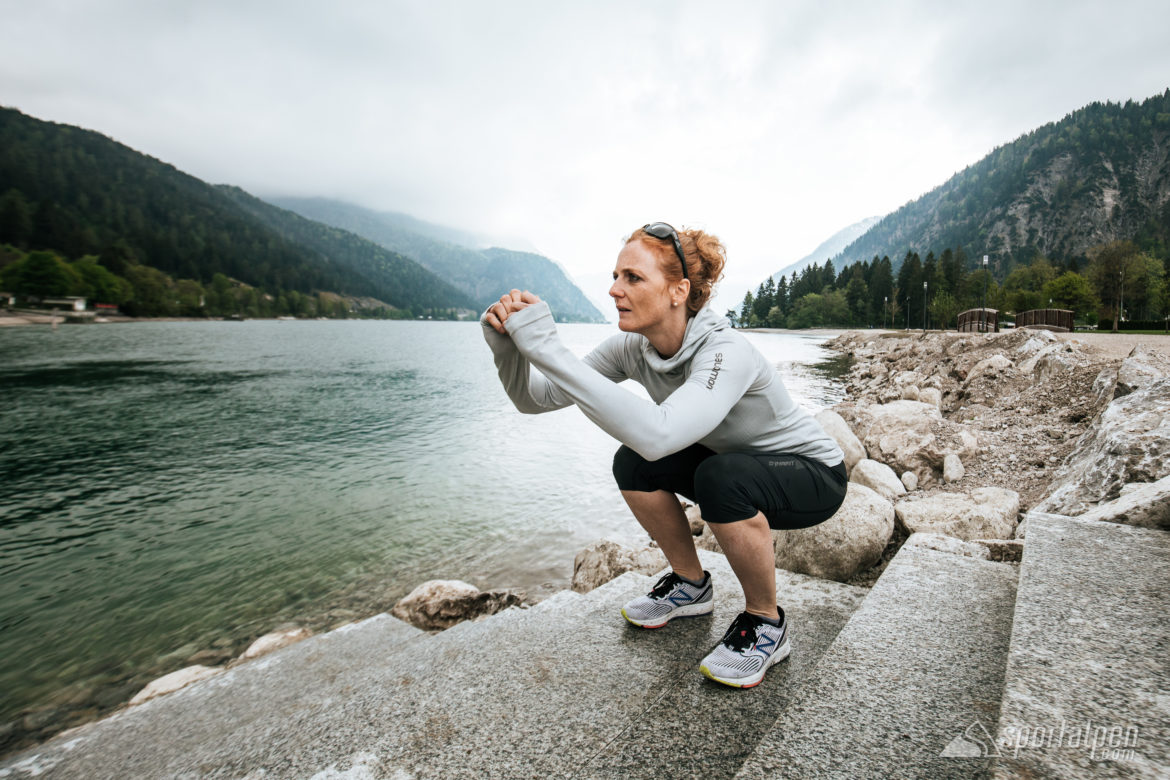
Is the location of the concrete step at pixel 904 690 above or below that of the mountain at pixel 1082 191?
below

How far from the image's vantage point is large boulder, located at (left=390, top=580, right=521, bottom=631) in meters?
4.27

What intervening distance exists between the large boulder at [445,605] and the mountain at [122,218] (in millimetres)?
141126

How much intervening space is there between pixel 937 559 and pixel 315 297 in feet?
562

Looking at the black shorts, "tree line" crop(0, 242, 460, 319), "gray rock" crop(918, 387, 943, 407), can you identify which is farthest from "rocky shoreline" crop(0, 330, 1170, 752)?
"tree line" crop(0, 242, 460, 319)

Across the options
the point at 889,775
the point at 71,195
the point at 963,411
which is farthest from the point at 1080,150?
the point at 71,195

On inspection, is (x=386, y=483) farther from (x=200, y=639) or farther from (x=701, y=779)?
(x=701, y=779)

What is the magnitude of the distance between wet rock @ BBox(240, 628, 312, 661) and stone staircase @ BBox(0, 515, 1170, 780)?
1.33 meters

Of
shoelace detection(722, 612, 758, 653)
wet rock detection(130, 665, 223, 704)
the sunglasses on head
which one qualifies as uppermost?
the sunglasses on head

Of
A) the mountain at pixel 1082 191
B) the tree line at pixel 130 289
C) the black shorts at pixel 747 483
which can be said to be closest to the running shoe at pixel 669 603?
the black shorts at pixel 747 483

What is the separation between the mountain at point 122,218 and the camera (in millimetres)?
106125

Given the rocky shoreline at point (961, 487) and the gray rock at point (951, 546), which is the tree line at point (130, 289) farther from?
the gray rock at point (951, 546)

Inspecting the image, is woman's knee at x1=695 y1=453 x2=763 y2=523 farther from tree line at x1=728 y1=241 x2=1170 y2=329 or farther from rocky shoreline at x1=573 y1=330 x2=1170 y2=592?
tree line at x1=728 y1=241 x2=1170 y2=329

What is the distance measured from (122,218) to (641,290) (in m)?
175

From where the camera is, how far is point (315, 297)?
152375mm
